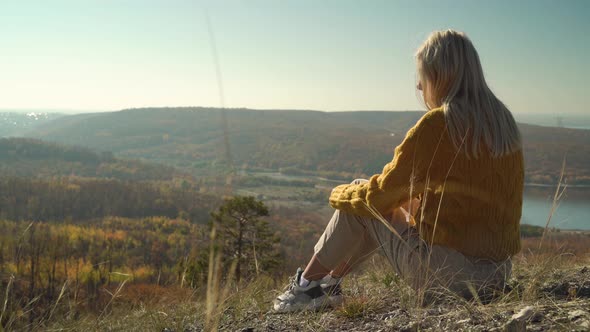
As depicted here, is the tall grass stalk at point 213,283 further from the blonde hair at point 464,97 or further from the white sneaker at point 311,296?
the blonde hair at point 464,97

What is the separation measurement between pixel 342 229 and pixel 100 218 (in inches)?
2390

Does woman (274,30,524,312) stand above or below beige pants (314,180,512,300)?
above

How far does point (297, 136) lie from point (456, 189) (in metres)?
81.9

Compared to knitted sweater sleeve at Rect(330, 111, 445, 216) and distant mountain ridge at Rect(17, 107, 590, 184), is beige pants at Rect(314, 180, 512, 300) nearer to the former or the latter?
knitted sweater sleeve at Rect(330, 111, 445, 216)

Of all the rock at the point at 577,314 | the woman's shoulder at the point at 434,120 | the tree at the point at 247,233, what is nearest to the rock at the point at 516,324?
the rock at the point at 577,314

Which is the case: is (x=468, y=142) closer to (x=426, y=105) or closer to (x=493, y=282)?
(x=426, y=105)

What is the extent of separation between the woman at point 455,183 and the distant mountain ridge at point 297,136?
26367mm

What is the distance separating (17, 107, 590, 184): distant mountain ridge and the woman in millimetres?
26367

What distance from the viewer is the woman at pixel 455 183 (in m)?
1.79

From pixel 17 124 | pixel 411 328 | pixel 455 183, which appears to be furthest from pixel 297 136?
pixel 17 124

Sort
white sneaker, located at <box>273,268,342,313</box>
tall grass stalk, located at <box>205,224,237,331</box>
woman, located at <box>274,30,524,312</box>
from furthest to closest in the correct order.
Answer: white sneaker, located at <box>273,268,342,313</box> → woman, located at <box>274,30,524,312</box> → tall grass stalk, located at <box>205,224,237,331</box>

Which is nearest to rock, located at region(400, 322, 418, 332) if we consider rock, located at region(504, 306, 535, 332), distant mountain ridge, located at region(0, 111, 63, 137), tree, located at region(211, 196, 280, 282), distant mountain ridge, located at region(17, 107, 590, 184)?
rock, located at region(504, 306, 535, 332)

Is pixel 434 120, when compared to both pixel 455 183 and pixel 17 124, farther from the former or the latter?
pixel 17 124

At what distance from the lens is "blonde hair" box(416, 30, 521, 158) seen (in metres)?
1.76
